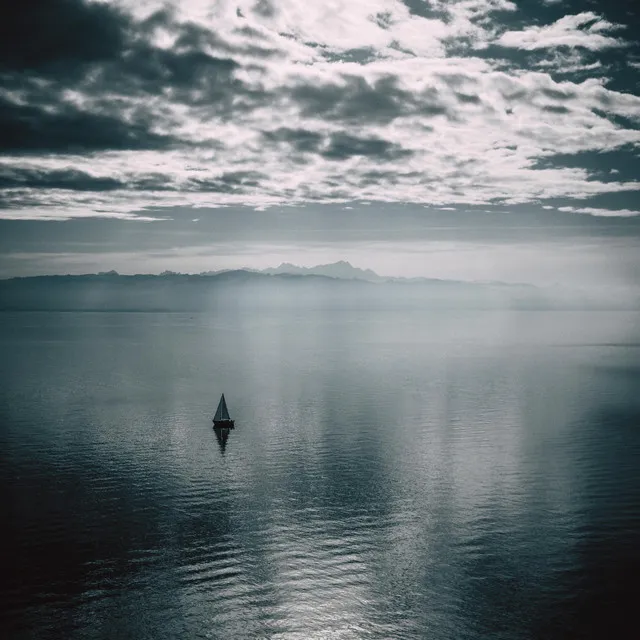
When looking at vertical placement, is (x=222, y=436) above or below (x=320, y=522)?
below

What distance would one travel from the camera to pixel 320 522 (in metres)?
58.3

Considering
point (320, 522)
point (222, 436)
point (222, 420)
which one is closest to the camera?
point (320, 522)

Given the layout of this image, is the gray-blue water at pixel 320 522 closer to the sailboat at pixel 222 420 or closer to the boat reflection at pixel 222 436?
the boat reflection at pixel 222 436

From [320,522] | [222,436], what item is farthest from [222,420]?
[320,522]

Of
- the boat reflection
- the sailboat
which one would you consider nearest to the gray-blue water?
the boat reflection

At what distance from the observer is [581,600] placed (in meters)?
44.1

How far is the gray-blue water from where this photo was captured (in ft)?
138

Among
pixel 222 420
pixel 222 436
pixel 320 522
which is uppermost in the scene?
pixel 222 420

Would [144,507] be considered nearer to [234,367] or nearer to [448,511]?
[448,511]

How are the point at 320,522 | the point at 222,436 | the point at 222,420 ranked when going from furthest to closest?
the point at 222,420 → the point at 222,436 → the point at 320,522

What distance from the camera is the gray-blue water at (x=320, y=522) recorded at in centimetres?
4203

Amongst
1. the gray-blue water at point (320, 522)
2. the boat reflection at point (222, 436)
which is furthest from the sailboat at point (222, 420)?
the gray-blue water at point (320, 522)

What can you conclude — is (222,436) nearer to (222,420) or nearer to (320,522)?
(222,420)

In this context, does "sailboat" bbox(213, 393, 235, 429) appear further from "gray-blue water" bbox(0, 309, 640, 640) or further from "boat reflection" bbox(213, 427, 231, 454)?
"gray-blue water" bbox(0, 309, 640, 640)
